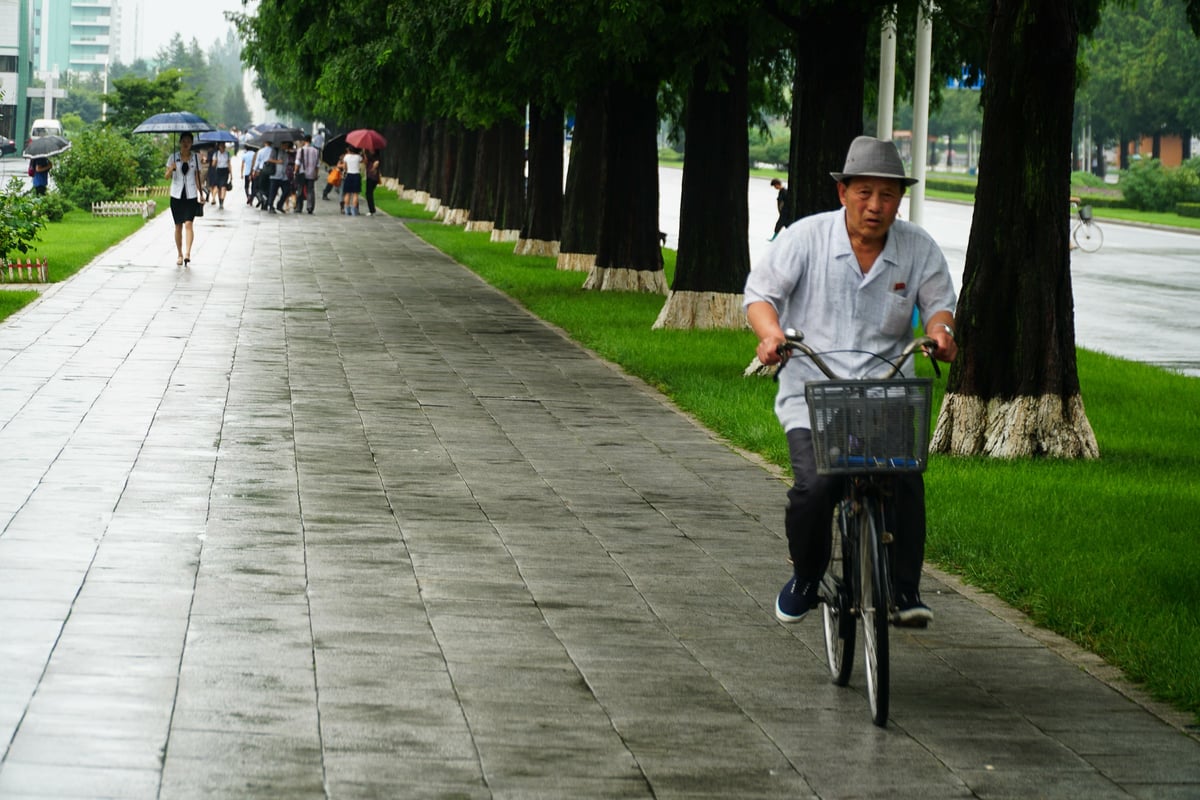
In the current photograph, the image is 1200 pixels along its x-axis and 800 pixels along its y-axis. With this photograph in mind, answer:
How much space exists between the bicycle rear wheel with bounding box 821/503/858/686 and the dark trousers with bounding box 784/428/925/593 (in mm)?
58

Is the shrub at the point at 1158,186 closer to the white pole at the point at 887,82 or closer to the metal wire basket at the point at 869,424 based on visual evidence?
the white pole at the point at 887,82

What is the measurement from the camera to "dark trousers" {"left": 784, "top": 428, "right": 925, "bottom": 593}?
234 inches

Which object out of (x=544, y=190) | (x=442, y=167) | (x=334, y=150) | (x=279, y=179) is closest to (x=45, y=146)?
(x=279, y=179)

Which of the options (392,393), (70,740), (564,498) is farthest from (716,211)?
(70,740)

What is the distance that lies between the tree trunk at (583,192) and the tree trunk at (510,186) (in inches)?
305

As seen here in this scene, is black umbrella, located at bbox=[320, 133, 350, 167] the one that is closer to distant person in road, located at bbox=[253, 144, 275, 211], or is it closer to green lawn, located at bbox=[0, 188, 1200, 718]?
A: distant person in road, located at bbox=[253, 144, 275, 211]

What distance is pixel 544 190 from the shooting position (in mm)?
31875

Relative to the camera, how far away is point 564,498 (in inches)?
384

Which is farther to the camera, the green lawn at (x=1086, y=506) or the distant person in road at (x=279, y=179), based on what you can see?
the distant person in road at (x=279, y=179)

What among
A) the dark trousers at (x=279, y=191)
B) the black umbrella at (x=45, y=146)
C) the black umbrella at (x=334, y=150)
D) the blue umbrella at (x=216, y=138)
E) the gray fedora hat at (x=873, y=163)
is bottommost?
the gray fedora hat at (x=873, y=163)

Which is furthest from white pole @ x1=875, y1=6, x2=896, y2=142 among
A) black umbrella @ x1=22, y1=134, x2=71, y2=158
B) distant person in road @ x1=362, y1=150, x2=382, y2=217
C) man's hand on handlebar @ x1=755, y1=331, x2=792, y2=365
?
black umbrella @ x1=22, y1=134, x2=71, y2=158

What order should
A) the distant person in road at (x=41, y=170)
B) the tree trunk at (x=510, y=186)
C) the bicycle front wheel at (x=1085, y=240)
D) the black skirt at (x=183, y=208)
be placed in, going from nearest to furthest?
the black skirt at (x=183, y=208), the tree trunk at (x=510, y=186), the bicycle front wheel at (x=1085, y=240), the distant person in road at (x=41, y=170)

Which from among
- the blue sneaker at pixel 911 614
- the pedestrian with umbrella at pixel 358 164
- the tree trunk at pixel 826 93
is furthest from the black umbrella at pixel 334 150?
the blue sneaker at pixel 911 614

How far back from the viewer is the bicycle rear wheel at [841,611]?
6.07m
